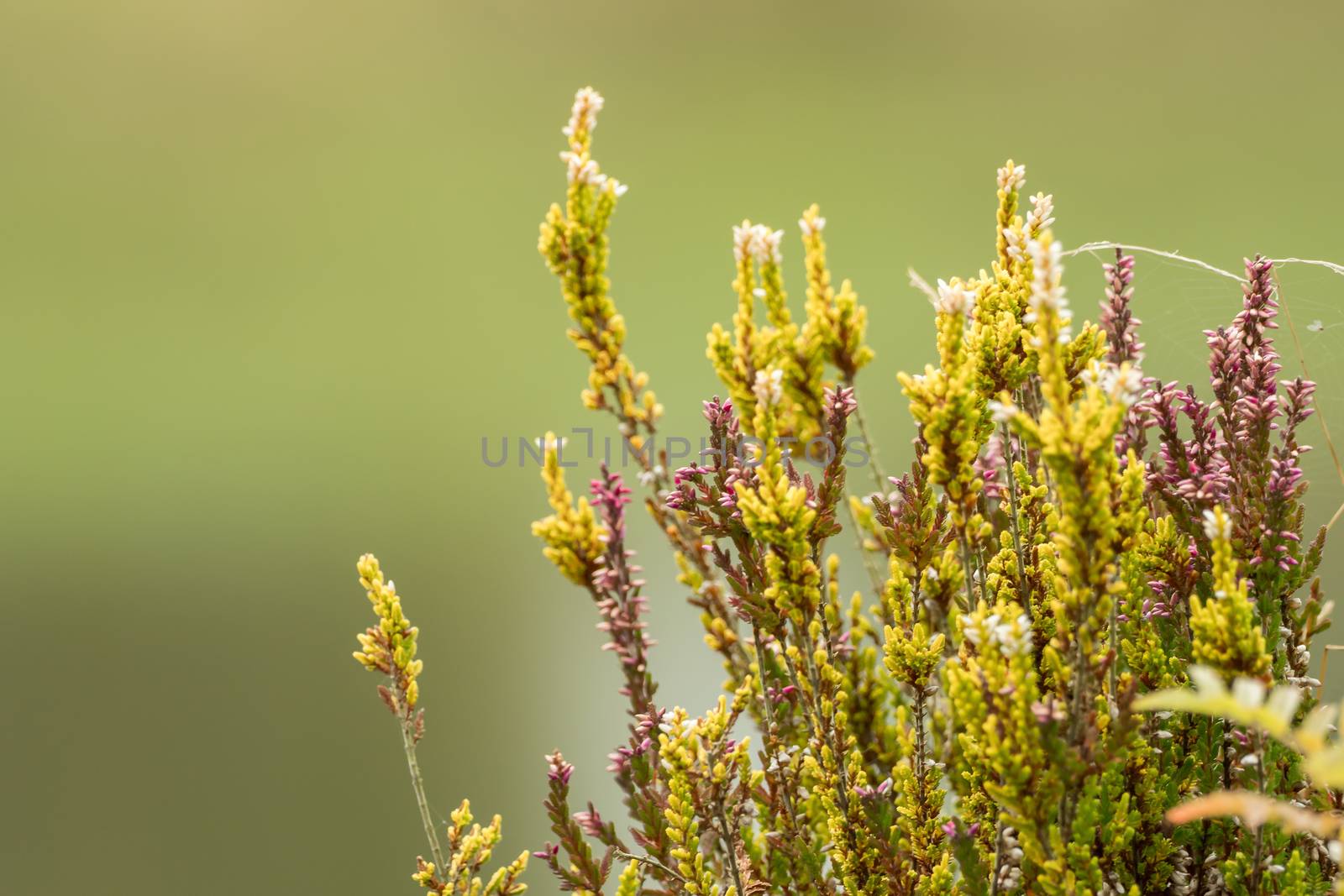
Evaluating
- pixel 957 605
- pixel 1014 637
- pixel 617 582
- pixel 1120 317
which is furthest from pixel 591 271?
pixel 1120 317

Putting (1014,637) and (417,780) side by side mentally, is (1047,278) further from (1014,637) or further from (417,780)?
(417,780)

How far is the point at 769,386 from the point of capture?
50 centimetres

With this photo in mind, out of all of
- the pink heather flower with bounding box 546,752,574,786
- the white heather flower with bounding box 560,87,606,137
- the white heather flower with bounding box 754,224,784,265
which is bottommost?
the pink heather flower with bounding box 546,752,574,786

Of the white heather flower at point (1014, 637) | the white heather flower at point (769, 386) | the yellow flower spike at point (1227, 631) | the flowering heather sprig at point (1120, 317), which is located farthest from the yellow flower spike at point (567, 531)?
the flowering heather sprig at point (1120, 317)

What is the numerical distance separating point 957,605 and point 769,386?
314 millimetres

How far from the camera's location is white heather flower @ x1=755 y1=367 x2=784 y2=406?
50 centimetres

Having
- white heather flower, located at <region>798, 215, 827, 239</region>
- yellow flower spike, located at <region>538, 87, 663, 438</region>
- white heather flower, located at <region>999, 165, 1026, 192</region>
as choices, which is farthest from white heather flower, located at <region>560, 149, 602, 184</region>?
white heather flower, located at <region>999, 165, 1026, 192</region>

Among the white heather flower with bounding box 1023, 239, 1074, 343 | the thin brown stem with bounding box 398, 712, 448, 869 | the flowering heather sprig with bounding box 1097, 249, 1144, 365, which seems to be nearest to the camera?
the white heather flower with bounding box 1023, 239, 1074, 343

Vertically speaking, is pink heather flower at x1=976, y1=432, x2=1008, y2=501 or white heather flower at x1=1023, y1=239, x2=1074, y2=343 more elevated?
pink heather flower at x1=976, y1=432, x2=1008, y2=501

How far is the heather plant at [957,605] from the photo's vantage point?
1.60 ft

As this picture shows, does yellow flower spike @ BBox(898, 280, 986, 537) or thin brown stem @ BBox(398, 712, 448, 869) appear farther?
thin brown stem @ BBox(398, 712, 448, 869)

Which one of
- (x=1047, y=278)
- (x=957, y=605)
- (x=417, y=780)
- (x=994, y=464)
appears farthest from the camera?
(x=994, y=464)

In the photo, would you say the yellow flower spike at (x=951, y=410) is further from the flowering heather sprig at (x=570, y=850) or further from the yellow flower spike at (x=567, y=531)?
the flowering heather sprig at (x=570, y=850)

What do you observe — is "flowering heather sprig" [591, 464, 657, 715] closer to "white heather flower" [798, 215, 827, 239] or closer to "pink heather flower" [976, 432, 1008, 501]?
"white heather flower" [798, 215, 827, 239]
